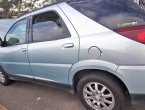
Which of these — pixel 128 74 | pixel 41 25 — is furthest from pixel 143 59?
pixel 41 25

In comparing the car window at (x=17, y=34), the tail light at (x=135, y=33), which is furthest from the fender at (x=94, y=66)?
the car window at (x=17, y=34)

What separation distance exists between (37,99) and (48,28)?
54.3 inches

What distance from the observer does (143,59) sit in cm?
302

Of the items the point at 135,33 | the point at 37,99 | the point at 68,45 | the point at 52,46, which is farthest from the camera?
the point at 37,99

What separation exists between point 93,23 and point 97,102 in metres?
1.12

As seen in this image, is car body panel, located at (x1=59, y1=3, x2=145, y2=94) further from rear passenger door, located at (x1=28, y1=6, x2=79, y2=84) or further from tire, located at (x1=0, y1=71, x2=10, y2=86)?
tire, located at (x1=0, y1=71, x2=10, y2=86)

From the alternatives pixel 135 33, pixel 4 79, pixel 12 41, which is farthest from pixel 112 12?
pixel 4 79

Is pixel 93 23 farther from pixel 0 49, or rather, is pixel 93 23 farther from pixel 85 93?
pixel 0 49

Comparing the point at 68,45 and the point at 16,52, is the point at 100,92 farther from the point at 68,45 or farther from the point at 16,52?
the point at 16,52

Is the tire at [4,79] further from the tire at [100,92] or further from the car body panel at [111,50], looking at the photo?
the car body panel at [111,50]

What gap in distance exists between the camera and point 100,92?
11.5 ft

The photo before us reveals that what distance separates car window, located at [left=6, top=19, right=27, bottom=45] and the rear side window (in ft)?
3.99

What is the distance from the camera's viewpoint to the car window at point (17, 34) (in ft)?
14.9

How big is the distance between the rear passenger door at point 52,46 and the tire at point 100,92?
0.33 metres
